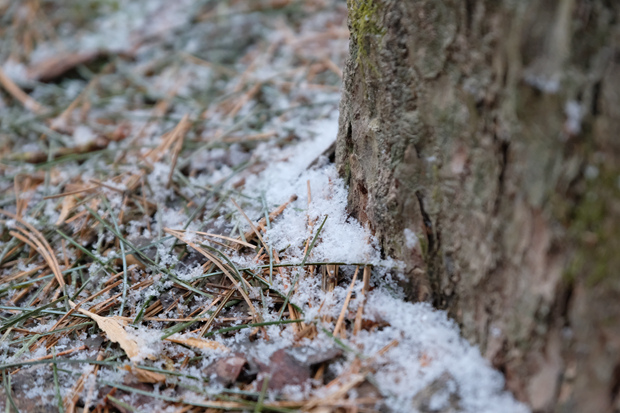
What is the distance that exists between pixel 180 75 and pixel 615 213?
2380 millimetres

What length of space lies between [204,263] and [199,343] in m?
0.29

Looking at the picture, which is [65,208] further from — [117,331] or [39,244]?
[117,331]

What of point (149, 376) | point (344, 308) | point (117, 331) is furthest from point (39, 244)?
point (344, 308)

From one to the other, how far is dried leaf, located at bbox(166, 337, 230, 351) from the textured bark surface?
0.50 metres

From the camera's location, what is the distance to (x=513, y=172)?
78cm

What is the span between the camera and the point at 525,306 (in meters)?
0.80

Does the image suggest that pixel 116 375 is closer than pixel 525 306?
No

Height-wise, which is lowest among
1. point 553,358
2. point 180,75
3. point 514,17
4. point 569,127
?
point 553,358

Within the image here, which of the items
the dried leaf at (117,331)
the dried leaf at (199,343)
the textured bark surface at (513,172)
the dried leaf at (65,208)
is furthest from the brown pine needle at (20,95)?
the textured bark surface at (513,172)

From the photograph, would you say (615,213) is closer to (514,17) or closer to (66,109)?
(514,17)

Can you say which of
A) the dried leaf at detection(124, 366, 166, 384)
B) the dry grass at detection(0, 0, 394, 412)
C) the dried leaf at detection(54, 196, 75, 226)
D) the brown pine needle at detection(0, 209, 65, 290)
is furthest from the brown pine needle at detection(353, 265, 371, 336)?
the dried leaf at detection(54, 196, 75, 226)

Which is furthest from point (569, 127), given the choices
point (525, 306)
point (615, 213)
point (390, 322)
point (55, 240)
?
point (55, 240)

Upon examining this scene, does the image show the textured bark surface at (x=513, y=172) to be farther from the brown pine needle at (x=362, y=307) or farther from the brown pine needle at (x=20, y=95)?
the brown pine needle at (x=20, y=95)

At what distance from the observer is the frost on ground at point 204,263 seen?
0.97 meters
